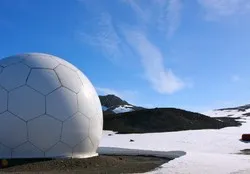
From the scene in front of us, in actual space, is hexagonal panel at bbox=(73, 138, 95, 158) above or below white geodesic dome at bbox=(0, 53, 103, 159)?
below

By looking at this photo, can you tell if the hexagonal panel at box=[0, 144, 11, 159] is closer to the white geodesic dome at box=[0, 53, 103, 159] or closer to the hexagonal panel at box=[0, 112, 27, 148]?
the white geodesic dome at box=[0, 53, 103, 159]

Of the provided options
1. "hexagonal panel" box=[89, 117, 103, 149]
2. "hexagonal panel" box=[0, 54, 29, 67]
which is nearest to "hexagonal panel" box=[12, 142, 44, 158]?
"hexagonal panel" box=[89, 117, 103, 149]

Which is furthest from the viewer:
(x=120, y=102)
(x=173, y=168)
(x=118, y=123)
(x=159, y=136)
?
(x=120, y=102)

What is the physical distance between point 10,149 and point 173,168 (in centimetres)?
500

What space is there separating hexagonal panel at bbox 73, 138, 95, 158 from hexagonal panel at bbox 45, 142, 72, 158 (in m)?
0.26

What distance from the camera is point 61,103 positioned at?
12.8 metres

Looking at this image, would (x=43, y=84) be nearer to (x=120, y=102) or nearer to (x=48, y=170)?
(x=48, y=170)

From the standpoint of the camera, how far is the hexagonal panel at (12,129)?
12.3m

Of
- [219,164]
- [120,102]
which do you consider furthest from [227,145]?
[120,102]

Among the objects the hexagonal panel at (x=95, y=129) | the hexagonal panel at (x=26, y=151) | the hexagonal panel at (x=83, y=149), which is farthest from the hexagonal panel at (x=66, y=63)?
the hexagonal panel at (x=26, y=151)

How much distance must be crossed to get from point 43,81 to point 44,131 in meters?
1.60

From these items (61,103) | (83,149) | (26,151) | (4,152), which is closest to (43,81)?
(61,103)

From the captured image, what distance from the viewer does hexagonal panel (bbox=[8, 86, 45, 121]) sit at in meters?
12.3

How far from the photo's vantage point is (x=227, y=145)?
2650 centimetres
